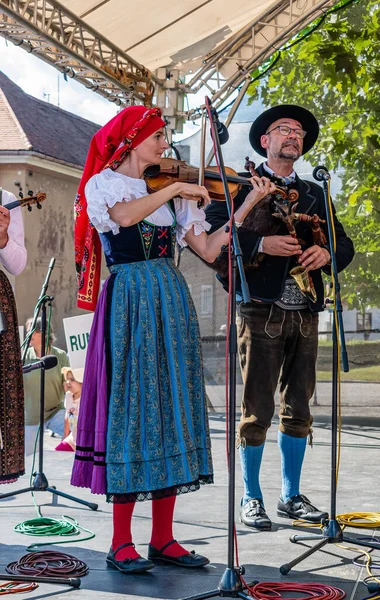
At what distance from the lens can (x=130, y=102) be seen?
6.97m

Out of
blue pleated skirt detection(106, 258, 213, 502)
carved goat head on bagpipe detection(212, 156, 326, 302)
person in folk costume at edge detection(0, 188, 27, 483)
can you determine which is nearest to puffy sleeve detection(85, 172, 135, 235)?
blue pleated skirt detection(106, 258, 213, 502)

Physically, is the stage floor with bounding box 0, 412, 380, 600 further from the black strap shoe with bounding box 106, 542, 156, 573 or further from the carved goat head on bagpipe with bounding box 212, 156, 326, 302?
the carved goat head on bagpipe with bounding box 212, 156, 326, 302

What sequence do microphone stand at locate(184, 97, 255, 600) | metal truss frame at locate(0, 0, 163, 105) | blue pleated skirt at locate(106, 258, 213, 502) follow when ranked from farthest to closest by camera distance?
metal truss frame at locate(0, 0, 163, 105)
blue pleated skirt at locate(106, 258, 213, 502)
microphone stand at locate(184, 97, 255, 600)

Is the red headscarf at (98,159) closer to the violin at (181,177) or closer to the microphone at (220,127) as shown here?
the violin at (181,177)

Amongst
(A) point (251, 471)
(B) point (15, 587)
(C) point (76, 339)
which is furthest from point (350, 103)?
(B) point (15, 587)

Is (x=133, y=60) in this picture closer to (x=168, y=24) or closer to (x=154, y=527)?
(x=168, y=24)

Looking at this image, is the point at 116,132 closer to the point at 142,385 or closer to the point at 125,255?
the point at 125,255

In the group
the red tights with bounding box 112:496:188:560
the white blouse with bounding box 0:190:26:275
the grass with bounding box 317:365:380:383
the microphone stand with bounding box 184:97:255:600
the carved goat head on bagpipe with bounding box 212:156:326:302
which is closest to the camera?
the microphone stand with bounding box 184:97:255:600

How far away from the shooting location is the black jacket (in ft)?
12.4

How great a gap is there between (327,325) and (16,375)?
776 centimetres

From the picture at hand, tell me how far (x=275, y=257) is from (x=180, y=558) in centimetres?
140

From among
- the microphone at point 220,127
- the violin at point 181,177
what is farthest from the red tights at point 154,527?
the microphone at point 220,127

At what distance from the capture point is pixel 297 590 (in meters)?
2.81

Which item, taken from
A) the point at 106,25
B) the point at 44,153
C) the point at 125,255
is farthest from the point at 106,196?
the point at 44,153
